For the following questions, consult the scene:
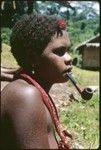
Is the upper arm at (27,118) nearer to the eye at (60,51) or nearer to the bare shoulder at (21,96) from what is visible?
the bare shoulder at (21,96)

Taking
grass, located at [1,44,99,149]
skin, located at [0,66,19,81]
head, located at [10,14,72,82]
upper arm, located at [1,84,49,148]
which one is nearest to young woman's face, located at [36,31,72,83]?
head, located at [10,14,72,82]

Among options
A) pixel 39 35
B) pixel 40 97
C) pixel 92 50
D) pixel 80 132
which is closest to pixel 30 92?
pixel 40 97

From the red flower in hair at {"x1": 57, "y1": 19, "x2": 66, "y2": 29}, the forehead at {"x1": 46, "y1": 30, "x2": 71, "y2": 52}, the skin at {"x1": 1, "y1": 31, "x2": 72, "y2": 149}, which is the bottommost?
the skin at {"x1": 1, "y1": 31, "x2": 72, "y2": 149}

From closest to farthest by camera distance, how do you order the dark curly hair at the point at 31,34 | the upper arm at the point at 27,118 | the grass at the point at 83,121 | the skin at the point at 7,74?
the upper arm at the point at 27,118 < the dark curly hair at the point at 31,34 < the skin at the point at 7,74 < the grass at the point at 83,121

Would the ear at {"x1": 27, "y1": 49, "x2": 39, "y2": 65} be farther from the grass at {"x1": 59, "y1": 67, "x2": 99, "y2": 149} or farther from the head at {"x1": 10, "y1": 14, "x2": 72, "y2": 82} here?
the grass at {"x1": 59, "y1": 67, "x2": 99, "y2": 149}

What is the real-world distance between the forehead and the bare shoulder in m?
0.30

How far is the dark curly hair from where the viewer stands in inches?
82.9

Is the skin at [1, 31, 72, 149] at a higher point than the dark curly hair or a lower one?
lower

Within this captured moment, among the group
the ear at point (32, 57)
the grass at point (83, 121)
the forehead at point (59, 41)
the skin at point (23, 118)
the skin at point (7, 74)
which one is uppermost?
the forehead at point (59, 41)

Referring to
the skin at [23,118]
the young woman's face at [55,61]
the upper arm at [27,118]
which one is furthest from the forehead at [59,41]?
the upper arm at [27,118]

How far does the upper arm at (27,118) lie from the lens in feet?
5.99

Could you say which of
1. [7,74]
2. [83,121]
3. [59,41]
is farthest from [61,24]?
[83,121]

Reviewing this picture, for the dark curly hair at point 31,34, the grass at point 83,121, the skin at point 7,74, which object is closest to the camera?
the dark curly hair at point 31,34

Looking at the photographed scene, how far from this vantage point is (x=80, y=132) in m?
7.43
